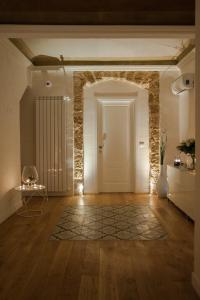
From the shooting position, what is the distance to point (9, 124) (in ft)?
14.6

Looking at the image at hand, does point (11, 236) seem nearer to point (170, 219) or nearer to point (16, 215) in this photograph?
point (16, 215)

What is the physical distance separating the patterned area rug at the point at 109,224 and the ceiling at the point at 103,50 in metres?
2.70

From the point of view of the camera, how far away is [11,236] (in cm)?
345

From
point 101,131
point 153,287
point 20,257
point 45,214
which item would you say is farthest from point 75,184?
point 153,287

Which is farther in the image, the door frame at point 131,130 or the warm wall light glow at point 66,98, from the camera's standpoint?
the door frame at point 131,130

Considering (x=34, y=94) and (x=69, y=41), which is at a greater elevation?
(x=69, y=41)

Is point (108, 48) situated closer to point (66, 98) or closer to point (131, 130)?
point (66, 98)

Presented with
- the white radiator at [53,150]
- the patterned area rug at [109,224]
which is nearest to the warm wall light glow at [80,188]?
the white radiator at [53,150]

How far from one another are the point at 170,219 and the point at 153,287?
2.06 metres
